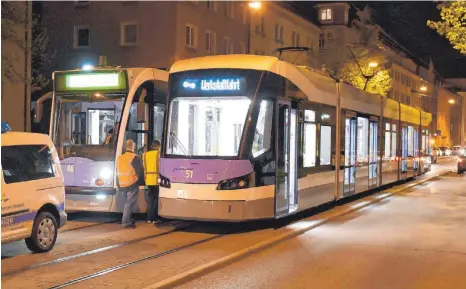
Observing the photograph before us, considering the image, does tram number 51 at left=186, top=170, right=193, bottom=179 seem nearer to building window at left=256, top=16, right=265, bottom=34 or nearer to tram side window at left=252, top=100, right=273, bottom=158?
tram side window at left=252, top=100, right=273, bottom=158

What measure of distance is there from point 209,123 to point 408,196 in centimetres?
1170

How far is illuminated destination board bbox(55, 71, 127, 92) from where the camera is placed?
13359 millimetres

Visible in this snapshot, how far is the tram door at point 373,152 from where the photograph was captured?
20.2 metres

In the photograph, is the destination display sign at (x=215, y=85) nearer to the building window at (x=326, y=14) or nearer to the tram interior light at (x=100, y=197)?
the tram interior light at (x=100, y=197)

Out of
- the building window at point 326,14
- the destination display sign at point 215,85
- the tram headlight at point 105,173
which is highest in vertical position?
the building window at point 326,14

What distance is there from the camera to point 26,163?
31.7 ft

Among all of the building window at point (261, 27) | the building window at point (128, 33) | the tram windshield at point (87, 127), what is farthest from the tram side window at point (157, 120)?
the building window at point (261, 27)

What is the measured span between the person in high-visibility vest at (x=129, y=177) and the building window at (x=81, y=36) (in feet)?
80.5

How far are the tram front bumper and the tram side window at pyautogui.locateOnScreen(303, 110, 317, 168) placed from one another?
2.35 metres

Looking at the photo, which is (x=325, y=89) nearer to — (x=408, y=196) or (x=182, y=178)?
(x=182, y=178)

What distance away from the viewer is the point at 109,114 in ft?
44.1

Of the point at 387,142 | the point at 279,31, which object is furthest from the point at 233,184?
the point at 279,31

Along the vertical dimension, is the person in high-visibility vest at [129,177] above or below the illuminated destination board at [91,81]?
below

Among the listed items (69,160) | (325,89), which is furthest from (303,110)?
(69,160)
